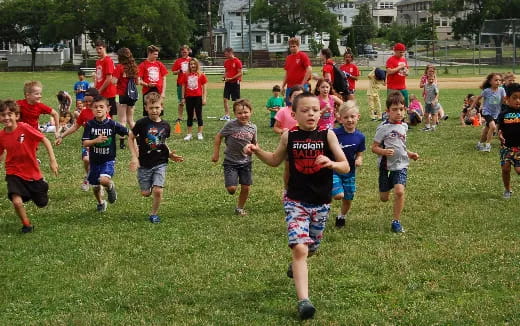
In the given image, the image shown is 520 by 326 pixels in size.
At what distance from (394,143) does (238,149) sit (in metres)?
2.12

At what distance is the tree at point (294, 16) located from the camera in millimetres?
92875

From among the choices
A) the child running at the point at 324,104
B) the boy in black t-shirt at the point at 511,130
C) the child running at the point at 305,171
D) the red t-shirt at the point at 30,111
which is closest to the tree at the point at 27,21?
the red t-shirt at the point at 30,111

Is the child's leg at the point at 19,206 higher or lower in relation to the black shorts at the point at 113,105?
lower

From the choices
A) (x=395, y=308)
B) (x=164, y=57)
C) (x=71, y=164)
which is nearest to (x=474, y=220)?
(x=395, y=308)

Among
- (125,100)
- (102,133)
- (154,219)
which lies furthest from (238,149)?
(125,100)

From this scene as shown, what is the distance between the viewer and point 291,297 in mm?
6152

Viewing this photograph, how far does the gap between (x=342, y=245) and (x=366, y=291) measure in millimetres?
1516

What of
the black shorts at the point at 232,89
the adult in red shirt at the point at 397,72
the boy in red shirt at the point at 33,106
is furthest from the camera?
the black shorts at the point at 232,89

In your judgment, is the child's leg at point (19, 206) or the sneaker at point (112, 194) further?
the sneaker at point (112, 194)

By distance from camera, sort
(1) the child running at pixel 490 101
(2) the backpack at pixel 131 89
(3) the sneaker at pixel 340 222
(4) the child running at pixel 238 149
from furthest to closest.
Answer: (2) the backpack at pixel 131 89, (1) the child running at pixel 490 101, (4) the child running at pixel 238 149, (3) the sneaker at pixel 340 222

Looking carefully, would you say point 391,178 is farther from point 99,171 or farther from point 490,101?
point 490,101

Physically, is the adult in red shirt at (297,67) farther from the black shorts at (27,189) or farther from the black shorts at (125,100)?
the black shorts at (27,189)

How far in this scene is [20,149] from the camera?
849cm

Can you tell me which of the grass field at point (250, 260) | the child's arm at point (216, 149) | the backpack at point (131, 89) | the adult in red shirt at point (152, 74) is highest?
the adult in red shirt at point (152, 74)
